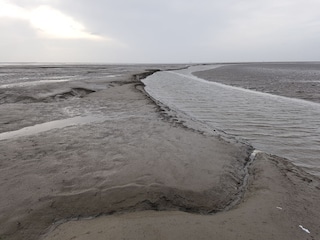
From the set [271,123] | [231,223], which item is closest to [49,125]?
[231,223]

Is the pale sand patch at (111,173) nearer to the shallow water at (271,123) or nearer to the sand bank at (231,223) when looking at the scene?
the sand bank at (231,223)

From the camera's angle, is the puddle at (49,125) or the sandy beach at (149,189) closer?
the sandy beach at (149,189)

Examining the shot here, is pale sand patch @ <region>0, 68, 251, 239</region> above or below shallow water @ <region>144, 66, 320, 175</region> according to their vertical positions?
above

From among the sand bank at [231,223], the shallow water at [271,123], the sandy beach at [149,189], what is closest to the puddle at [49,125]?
the sandy beach at [149,189]

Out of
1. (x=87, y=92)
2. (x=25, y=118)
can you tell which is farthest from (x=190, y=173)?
(x=87, y=92)

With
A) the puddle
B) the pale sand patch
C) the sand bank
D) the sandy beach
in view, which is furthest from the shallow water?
the puddle

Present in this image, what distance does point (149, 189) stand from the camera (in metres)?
4.84

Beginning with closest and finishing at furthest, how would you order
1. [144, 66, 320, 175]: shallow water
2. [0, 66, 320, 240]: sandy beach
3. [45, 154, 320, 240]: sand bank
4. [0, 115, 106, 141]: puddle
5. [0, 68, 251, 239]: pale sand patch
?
[45, 154, 320, 240]: sand bank, [0, 66, 320, 240]: sandy beach, [0, 68, 251, 239]: pale sand patch, [144, 66, 320, 175]: shallow water, [0, 115, 106, 141]: puddle

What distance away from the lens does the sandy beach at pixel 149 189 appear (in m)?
3.81

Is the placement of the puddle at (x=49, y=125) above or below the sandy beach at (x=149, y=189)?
below

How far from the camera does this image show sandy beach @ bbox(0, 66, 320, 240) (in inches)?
150

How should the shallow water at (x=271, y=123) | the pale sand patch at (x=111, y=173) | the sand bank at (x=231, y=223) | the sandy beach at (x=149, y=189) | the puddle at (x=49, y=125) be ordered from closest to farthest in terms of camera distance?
1. the sand bank at (x=231, y=223)
2. the sandy beach at (x=149, y=189)
3. the pale sand patch at (x=111, y=173)
4. the shallow water at (x=271, y=123)
5. the puddle at (x=49, y=125)

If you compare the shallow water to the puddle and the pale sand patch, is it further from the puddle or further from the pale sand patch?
the puddle

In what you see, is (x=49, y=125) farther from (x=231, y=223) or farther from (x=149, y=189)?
(x=231, y=223)
